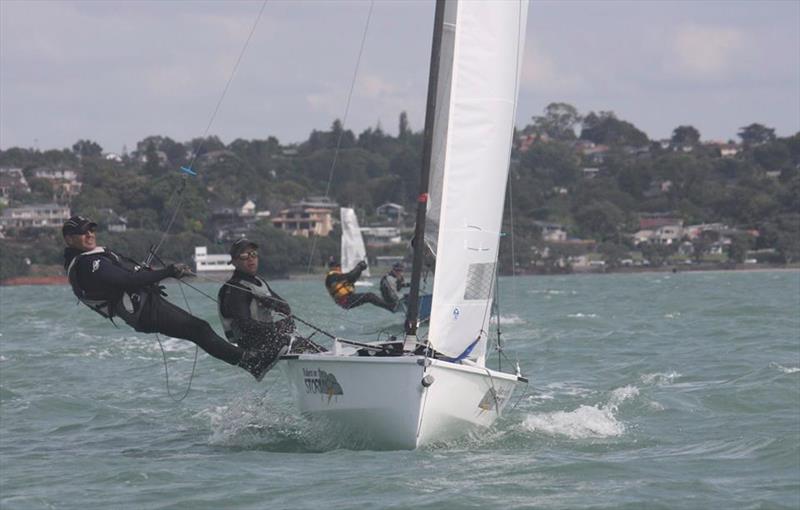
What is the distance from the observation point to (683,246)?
109 metres

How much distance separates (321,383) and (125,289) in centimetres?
148

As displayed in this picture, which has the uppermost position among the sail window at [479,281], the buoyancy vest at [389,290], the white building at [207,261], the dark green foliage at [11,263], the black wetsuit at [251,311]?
the sail window at [479,281]

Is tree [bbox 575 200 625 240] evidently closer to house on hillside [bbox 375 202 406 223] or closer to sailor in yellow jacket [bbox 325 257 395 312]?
house on hillside [bbox 375 202 406 223]

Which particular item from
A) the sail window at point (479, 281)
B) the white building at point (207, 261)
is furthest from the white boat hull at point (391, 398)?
the white building at point (207, 261)

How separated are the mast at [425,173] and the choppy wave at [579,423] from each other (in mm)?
1513

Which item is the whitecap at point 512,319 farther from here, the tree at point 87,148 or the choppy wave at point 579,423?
the tree at point 87,148

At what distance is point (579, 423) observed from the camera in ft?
38.6

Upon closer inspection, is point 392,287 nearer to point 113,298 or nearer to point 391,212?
point 113,298

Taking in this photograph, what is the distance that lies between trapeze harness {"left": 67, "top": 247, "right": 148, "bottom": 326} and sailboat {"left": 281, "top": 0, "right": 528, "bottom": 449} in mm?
1141

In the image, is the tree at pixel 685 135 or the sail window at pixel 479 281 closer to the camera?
the sail window at pixel 479 281

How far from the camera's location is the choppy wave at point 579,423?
11320mm

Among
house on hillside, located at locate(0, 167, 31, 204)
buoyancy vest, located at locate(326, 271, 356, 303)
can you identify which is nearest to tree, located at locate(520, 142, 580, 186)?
house on hillside, located at locate(0, 167, 31, 204)

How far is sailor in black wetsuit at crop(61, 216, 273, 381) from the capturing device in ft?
33.4

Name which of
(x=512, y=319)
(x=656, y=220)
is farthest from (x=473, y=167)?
(x=656, y=220)
